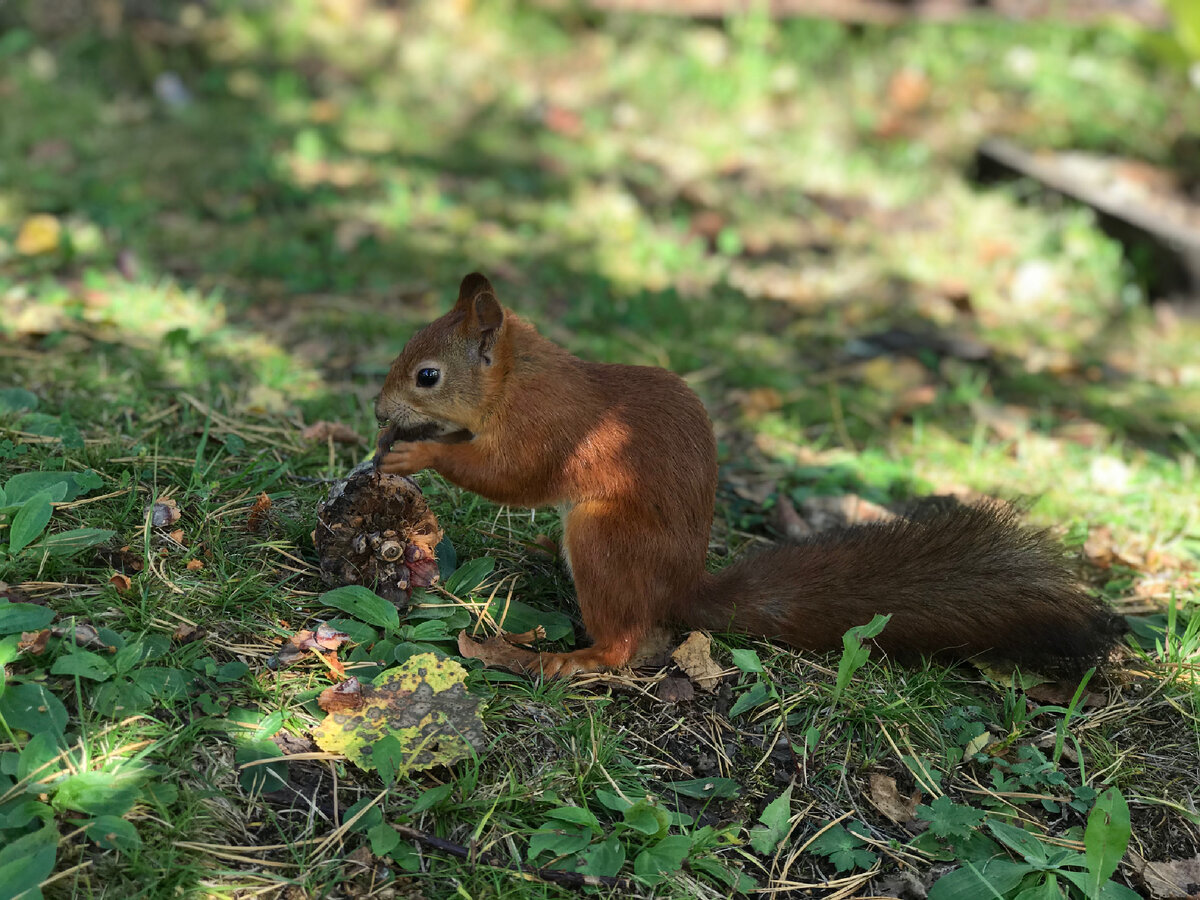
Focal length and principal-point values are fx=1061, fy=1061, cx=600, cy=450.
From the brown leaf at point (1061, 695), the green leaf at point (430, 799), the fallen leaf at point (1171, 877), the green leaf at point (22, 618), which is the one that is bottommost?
the fallen leaf at point (1171, 877)

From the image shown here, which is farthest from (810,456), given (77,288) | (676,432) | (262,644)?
(77,288)

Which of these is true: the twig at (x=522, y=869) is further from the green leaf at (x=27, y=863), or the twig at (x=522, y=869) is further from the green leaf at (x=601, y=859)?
the green leaf at (x=27, y=863)

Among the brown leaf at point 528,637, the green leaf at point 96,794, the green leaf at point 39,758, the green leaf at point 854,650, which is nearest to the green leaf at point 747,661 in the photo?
the green leaf at point 854,650

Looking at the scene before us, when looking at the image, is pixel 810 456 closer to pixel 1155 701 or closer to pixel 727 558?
pixel 727 558

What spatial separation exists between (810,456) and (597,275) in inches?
54.8

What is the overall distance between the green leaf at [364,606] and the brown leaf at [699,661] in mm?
560

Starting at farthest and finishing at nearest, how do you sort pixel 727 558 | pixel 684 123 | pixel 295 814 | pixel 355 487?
1. pixel 684 123
2. pixel 727 558
3. pixel 355 487
4. pixel 295 814

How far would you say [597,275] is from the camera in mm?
4184

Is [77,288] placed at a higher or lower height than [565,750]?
higher

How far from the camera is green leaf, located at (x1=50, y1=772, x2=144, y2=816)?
1.52 m

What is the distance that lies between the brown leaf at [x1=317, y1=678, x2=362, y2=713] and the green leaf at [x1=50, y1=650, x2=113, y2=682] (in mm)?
341

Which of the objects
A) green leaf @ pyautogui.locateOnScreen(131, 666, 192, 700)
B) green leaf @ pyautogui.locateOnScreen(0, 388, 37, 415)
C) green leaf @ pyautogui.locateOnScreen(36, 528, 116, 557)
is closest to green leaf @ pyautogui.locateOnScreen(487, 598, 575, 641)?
green leaf @ pyautogui.locateOnScreen(131, 666, 192, 700)

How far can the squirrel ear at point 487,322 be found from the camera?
2.16 metres

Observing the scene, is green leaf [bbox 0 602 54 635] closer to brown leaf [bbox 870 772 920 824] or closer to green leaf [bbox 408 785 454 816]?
green leaf [bbox 408 785 454 816]
